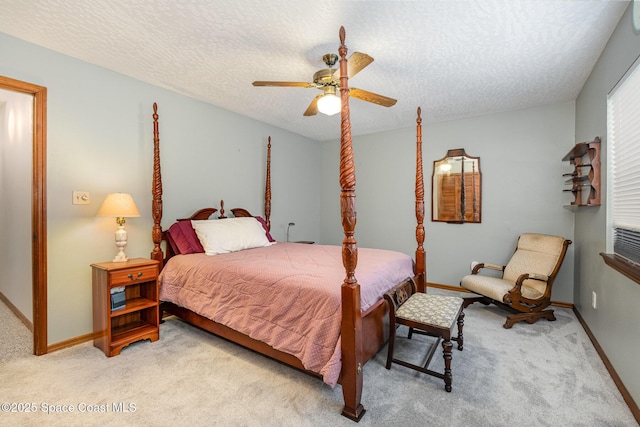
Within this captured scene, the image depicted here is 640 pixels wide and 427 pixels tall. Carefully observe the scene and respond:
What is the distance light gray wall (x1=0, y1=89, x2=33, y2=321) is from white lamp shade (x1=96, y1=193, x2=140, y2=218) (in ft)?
3.04

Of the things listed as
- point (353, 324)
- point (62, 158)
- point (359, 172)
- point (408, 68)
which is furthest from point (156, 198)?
point (359, 172)

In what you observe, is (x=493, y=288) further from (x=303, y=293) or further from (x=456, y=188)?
(x=303, y=293)

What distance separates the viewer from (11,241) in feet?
11.1

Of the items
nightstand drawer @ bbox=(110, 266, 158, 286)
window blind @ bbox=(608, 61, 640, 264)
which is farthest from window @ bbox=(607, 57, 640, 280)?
nightstand drawer @ bbox=(110, 266, 158, 286)

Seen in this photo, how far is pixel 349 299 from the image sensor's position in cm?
172

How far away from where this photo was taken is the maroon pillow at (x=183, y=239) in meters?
3.10

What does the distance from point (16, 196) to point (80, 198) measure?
125cm

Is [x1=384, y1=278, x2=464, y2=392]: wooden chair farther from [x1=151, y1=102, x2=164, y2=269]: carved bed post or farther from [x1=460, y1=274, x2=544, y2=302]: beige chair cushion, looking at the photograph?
[x1=151, y1=102, x2=164, y2=269]: carved bed post

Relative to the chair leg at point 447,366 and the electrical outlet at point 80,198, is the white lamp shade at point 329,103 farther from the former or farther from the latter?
the electrical outlet at point 80,198

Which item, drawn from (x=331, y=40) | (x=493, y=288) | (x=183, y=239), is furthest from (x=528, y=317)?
(x=183, y=239)

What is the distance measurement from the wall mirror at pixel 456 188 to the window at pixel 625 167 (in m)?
1.78

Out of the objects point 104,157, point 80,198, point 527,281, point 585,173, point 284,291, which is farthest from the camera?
point 527,281

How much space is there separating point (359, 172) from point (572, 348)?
11.9 ft

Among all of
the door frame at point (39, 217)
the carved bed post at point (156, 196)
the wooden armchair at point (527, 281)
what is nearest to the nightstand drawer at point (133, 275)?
the carved bed post at point (156, 196)
